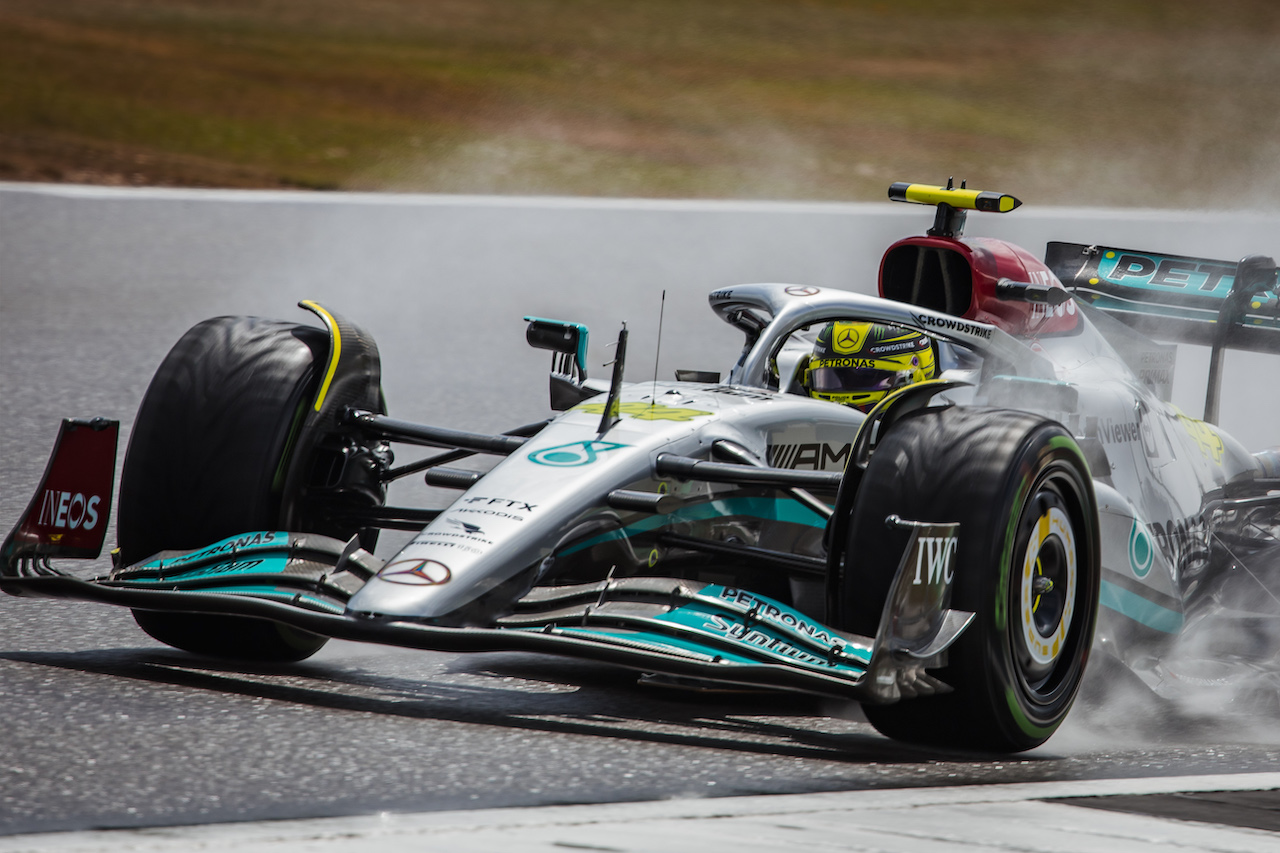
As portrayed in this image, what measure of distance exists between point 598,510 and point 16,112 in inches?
659

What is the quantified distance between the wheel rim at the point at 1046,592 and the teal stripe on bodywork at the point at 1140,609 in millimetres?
433

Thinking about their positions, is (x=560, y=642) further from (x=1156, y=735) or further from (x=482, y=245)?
(x=482, y=245)

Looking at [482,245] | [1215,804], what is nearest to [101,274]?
[482,245]

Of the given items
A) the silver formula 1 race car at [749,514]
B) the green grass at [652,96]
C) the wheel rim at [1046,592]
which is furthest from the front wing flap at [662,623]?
the green grass at [652,96]

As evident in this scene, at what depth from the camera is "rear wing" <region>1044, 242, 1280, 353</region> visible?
6.85m

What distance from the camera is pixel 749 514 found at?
4.96 metres

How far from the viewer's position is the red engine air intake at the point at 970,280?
582 cm

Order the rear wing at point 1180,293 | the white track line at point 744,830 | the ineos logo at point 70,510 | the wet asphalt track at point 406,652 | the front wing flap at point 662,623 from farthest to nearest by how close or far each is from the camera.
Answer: the rear wing at point 1180,293, the ineos logo at point 70,510, the front wing flap at point 662,623, the wet asphalt track at point 406,652, the white track line at point 744,830

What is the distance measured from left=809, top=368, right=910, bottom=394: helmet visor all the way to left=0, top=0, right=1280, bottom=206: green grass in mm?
12724

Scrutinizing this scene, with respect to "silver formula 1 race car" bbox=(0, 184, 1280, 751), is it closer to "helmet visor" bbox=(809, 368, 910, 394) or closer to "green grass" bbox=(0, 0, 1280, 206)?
"helmet visor" bbox=(809, 368, 910, 394)

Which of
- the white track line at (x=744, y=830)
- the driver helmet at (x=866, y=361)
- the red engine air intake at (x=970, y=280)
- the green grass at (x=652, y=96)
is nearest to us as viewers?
the white track line at (x=744, y=830)

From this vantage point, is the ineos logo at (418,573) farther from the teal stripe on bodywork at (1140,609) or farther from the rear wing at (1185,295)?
the rear wing at (1185,295)

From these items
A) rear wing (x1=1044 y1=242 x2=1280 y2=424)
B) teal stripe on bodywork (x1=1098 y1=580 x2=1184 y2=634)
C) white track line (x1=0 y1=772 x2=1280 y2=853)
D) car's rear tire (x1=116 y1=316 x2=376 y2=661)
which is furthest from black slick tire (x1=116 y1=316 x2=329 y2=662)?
rear wing (x1=1044 y1=242 x2=1280 y2=424)

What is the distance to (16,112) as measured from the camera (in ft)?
64.7
